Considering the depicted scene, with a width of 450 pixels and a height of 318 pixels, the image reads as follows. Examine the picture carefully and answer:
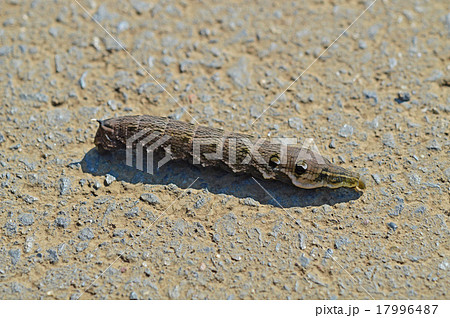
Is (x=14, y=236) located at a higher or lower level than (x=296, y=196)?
lower

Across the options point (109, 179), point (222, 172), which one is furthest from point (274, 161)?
point (109, 179)

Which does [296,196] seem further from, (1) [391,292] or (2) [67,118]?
(2) [67,118]

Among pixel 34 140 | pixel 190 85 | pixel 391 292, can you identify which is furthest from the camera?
pixel 190 85

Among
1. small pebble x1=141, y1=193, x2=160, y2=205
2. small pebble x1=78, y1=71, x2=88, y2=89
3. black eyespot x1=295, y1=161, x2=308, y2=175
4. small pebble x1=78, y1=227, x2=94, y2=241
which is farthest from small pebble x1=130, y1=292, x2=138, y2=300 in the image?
small pebble x1=78, y1=71, x2=88, y2=89

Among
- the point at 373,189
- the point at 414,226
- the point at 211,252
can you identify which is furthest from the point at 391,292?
the point at 211,252

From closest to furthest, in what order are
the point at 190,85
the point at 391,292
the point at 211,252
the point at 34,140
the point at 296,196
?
the point at 391,292
the point at 211,252
the point at 296,196
the point at 34,140
the point at 190,85

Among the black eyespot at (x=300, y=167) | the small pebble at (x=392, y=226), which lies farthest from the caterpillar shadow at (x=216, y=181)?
the small pebble at (x=392, y=226)
